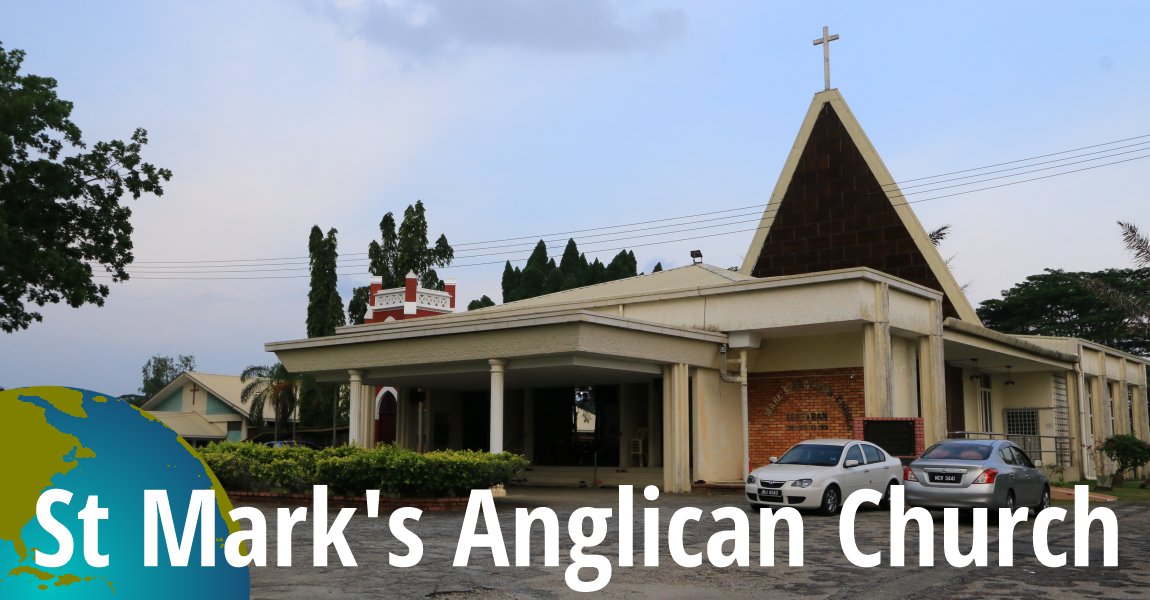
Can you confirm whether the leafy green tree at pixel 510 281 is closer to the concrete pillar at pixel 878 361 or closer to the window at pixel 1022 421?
the window at pixel 1022 421

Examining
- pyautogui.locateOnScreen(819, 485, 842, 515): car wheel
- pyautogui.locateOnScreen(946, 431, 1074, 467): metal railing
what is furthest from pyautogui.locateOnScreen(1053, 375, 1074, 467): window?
pyautogui.locateOnScreen(819, 485, 842, 515): car wheel

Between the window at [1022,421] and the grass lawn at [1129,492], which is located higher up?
the window at [1022,421]

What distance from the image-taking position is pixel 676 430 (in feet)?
82.9

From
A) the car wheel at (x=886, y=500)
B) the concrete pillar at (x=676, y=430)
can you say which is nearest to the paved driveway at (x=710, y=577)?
the car wheel at (x=886, y=500)

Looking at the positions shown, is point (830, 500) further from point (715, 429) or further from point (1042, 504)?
point (715, 429)

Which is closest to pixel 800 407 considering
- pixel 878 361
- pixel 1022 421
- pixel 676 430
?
pixel 878 361

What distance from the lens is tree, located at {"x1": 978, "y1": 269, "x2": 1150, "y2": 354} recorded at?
60.9m

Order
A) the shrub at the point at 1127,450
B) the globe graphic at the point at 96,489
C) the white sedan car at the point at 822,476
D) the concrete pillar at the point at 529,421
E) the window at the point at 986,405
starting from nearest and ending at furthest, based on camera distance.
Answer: the globe graphic at the point at 96,489 → the white sedan car at the point at 822,476 → the shrub at the point at 1127,450 → the concrete pillar at the point at 529,421 → the window at the point at 986,405

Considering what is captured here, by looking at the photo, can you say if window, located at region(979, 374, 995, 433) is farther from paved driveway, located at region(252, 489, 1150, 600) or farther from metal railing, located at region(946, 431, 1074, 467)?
paved driveway, located at region(252, 489, 1150, 600)

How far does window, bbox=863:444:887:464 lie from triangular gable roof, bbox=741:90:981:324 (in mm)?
12287

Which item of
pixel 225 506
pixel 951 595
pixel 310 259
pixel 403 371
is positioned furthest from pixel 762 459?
pixel 310 259

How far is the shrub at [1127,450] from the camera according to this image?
30.5 metres

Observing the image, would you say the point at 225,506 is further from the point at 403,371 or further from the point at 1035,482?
the point at 403,371

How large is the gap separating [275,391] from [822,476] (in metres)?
42.0
